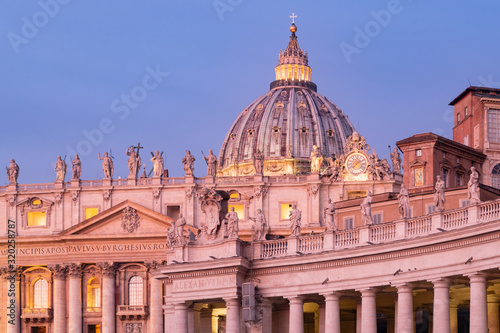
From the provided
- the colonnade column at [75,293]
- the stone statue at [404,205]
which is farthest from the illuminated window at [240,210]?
the stone statue at [404,205]

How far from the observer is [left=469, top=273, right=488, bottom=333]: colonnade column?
2702 inches

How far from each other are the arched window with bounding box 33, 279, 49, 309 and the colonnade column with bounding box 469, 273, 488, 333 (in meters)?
85.4

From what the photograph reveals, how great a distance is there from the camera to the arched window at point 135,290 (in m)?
146

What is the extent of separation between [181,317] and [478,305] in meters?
20.4

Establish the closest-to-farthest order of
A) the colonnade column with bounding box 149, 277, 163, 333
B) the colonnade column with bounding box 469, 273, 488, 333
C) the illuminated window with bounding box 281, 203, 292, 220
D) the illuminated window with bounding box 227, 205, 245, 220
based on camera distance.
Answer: the colonnade column with bounding box 469, 273, 488, 333 < the colonnade column with bounding box 149, 277, 163, 333 < the illuminated window with bounding box 281, 203, 292, 220 < the illuminated window with bounding box 227, 205, 245, 220

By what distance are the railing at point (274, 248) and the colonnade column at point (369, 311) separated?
21.8 feet

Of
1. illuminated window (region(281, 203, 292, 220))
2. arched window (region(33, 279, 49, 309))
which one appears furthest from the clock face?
arched window (region(33, 279, 49, 309))

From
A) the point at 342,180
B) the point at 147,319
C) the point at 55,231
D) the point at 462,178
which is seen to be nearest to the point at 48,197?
the point at 55,231

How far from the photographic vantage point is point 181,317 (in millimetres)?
82688

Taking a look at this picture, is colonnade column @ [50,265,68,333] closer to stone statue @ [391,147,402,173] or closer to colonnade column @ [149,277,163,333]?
colonnade column @ [149,277,163,333]

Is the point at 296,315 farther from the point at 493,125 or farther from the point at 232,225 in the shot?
the point at 493,125

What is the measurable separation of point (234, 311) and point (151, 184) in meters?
67.3

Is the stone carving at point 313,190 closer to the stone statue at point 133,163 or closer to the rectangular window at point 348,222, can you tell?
the stone statue at point 133,163

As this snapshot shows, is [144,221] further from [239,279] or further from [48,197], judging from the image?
[239,279]
